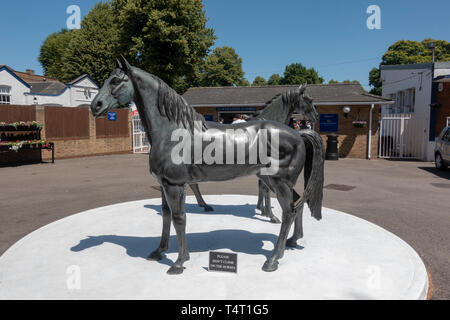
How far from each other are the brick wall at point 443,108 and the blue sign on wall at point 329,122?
470 centimetres

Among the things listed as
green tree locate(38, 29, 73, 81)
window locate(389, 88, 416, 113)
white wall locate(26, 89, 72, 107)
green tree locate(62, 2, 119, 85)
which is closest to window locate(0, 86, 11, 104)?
white wall locate(26, 89, 72, 107)

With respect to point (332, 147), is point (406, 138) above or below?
above

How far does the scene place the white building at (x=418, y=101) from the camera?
50.5 ft

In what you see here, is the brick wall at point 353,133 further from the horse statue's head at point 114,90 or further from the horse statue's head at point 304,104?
the horse statue's head at point 114,90

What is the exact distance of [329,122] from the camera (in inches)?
677

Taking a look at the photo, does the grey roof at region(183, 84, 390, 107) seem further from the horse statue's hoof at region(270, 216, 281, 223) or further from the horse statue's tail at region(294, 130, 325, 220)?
the horse statue's tail at region(294, 130, 325, 220)

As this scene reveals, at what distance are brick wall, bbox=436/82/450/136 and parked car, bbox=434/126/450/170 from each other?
10.8 ft

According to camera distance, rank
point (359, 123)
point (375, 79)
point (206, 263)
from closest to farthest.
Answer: point (206, 263), point (359, 123), point (375, 79)

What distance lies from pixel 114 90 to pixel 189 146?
1.00m

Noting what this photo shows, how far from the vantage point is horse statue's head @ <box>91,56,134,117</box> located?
10.8ft

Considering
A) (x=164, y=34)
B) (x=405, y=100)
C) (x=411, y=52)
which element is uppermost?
(x=411, y=52)

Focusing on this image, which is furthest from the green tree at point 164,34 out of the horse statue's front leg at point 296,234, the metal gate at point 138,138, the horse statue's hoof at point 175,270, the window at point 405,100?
the horse statue's hoof at point 175,270

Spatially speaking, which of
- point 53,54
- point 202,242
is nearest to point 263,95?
point 202,242

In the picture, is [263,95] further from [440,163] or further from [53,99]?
[53,99]
